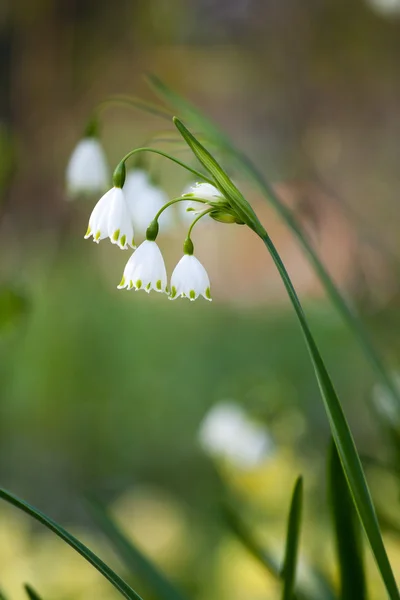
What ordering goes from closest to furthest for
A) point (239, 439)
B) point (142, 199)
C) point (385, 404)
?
point (142, 199), point (385, 404), point (239, 439)

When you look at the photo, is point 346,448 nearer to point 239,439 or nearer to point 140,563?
point 140,563

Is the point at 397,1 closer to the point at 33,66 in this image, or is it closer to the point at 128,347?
the point at 128,347

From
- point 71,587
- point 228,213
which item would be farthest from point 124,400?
point 228,213

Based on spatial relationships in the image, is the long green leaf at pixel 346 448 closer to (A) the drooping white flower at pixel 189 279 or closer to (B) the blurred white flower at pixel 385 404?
(A) the drooping white flower at pixel 189 279

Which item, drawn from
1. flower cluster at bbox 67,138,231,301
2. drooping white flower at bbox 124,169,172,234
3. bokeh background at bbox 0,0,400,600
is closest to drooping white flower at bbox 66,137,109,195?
drooping white flower at bbox 124,169,172,234

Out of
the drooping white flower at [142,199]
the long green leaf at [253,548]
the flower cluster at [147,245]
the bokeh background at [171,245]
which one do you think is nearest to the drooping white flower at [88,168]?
the drooping white flower at [142,199]

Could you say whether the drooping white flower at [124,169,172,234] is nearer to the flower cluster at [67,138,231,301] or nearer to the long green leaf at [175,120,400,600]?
the flower cluster at [67,138,231,301]

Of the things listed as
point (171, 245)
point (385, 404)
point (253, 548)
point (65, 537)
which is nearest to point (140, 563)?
point (253, 548)
